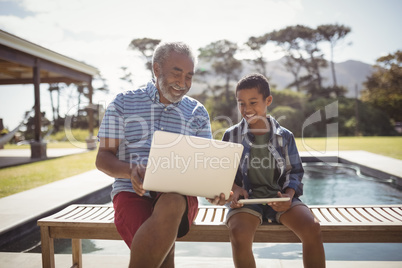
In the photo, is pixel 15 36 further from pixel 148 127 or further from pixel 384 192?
pixel 384 192

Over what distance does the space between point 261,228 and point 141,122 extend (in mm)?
925

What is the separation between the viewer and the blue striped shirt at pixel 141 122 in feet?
5.85

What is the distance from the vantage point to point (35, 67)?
335 inches

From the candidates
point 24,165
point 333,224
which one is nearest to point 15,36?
point 24,165

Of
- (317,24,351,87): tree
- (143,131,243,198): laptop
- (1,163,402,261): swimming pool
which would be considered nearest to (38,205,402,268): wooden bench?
(143,131,243,198): laptop

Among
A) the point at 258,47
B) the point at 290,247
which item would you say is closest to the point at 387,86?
the point at 258,47

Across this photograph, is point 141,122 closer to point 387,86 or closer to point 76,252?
point 76,252

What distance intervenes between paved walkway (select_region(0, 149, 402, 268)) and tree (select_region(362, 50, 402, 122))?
16719mm

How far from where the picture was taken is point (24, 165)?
7.21m

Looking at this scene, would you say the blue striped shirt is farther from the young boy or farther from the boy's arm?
the boy's arm

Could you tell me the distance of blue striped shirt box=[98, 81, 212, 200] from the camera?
178cm

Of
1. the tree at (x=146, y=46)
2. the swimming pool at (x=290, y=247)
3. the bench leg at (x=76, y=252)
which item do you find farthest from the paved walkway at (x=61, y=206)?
the tree at (x=146, y=46)

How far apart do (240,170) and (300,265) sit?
2.55ft

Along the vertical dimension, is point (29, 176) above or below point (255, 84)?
below
